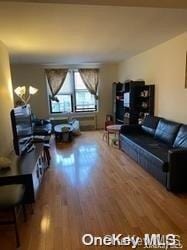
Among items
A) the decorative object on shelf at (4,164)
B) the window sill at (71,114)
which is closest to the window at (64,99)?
the window sill at (71,114)

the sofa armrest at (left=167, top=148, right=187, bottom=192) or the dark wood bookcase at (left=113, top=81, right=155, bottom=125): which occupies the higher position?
the dark wood bookcase at (left=113, top=81, right=155, bottom=125)

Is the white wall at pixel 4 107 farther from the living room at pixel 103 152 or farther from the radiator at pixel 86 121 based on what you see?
the radiator at pixel 86 121

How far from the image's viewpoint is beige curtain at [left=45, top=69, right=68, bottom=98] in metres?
7.48

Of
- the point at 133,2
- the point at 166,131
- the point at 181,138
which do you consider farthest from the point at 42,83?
the point at 133,2

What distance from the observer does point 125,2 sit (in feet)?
5.37

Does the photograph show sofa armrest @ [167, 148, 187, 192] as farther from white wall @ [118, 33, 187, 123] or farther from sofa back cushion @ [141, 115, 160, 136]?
sofa back cushion @ [141, 115, 160, 136]

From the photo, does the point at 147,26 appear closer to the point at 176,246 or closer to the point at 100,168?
the point at 100,168

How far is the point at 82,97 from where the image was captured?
26.0 ft

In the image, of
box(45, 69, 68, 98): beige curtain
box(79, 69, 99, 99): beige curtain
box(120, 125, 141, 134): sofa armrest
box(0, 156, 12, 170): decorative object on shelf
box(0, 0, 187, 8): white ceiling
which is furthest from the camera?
box(79, 69, 99, 99): beige curtain

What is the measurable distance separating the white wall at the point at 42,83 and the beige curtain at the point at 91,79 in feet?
0.63

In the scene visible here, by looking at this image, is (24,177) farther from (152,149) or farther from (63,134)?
(63,134)

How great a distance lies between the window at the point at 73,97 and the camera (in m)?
7.75

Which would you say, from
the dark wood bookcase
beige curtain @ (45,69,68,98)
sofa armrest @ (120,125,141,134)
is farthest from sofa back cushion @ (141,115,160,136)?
beige curtain @ (45,69,68,98)

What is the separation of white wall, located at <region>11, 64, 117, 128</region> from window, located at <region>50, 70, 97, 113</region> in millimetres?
303
